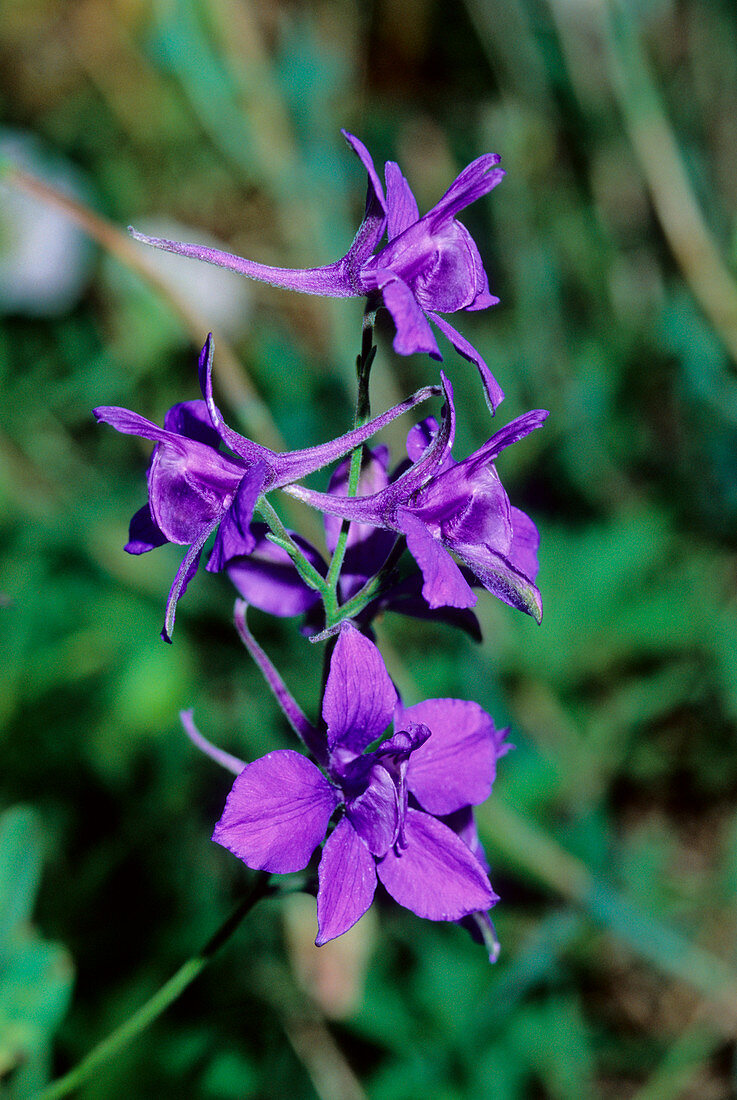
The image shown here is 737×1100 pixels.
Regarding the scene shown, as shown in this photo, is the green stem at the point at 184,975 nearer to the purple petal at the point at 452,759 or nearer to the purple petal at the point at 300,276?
the purple petal at the point at 452,759

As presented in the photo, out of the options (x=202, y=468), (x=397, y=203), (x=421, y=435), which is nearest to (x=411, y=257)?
(x=397, y=203)

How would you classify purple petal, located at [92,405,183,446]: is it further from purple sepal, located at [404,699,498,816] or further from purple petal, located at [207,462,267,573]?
purple sepal, located at [404,699,498,816]

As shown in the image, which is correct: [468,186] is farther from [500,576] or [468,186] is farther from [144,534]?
[144,534]

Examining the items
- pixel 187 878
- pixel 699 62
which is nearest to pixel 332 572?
pixel 187 878

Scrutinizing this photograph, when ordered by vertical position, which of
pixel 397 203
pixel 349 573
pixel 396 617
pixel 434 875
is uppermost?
pixel 397 203

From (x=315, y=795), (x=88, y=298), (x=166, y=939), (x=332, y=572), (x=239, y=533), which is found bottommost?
(x=166, y=939)

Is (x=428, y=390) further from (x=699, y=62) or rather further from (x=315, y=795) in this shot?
(x=699, y=62)

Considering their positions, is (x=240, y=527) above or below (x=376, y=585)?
above
